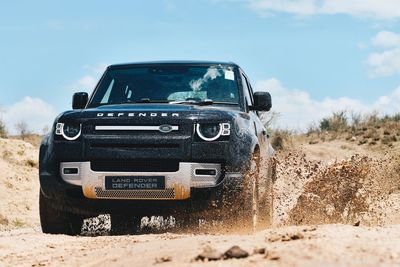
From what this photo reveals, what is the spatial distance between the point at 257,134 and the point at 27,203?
1217 cm

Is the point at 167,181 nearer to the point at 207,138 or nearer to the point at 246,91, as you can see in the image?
the point at 207,138

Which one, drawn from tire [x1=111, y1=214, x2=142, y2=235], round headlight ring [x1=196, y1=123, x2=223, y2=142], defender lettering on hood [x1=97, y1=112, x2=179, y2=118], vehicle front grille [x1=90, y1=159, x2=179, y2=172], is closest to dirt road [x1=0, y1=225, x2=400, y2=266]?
vehicle front grille [x1=90, y1=159, x2=179, y2=172]

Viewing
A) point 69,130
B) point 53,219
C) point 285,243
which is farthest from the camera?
point 53,219

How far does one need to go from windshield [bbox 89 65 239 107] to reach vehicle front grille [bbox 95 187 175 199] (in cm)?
129

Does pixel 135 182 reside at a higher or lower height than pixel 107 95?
lower

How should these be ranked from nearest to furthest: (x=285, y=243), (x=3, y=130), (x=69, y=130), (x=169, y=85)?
1. (x=285, y=243)
2. (x=69, y=130)
3. (x=169, y=85)
4. (x=3, y=130)

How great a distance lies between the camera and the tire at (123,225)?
8.70m

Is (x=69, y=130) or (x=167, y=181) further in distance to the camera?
(x=69, y=130)

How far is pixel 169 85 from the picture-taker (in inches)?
350

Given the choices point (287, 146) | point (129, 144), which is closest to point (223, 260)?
point (129, 144)

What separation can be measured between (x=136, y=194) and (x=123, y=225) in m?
1.32

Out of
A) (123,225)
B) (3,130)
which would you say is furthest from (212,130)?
(3,130)

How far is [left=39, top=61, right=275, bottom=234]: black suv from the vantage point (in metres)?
7.59

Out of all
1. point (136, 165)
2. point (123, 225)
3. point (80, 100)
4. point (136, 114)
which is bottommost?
point (123, 225)
